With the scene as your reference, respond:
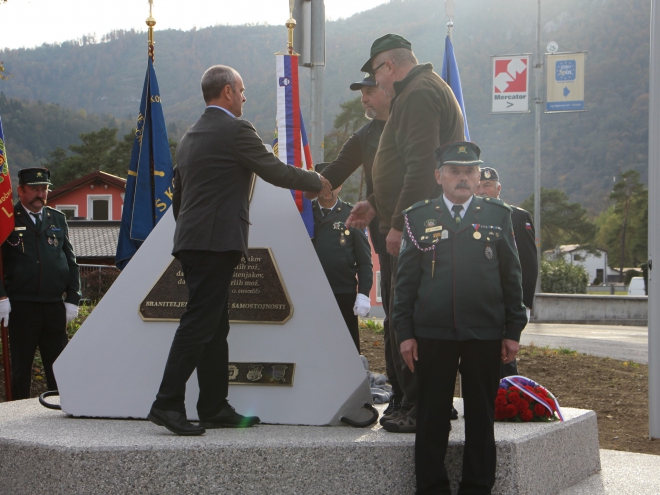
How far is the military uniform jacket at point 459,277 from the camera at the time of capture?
3426 mm

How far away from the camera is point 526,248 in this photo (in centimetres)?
552

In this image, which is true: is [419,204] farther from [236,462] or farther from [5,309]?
[5,309]

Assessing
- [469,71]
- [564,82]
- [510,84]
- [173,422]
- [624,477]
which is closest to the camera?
[173,422]

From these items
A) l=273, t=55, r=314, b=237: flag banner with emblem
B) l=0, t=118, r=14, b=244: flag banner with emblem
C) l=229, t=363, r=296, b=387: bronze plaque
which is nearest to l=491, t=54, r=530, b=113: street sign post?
l=273, t=55, r=314, b=237: flag banner with emblem

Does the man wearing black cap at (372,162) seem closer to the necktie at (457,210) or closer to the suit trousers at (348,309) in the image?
the necktie at (457,210)

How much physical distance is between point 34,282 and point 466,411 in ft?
12.9

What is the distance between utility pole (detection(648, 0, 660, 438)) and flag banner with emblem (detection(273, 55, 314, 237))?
9.06 feet

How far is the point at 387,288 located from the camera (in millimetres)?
4680

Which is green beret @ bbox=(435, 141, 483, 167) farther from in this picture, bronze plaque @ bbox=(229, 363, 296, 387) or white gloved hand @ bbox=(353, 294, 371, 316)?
white gloved hand @ bbox=(353, 294, 371, 316)

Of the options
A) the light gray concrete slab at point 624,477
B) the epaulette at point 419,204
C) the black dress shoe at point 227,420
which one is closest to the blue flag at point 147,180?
the black dress shoe at point 227,420

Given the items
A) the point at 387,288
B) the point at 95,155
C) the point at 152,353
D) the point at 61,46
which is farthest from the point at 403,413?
the point at 61,46

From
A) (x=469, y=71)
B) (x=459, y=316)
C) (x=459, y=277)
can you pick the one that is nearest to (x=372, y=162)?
(x=459, y=277)

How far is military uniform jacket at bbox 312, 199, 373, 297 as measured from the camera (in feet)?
21.1

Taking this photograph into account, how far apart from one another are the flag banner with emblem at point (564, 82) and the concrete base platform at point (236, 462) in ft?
70.6
